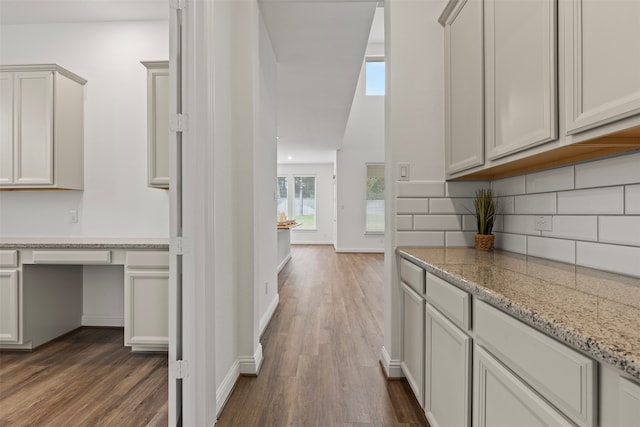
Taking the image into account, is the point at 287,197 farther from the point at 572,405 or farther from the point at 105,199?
the point at 572,405

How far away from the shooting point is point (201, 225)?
162 cm

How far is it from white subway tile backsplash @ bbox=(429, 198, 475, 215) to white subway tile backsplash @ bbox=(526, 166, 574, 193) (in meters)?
0.45

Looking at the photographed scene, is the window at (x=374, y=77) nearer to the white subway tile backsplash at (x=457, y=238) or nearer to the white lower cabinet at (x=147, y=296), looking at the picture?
the white subway tile backsplash at (x=457, y=238)

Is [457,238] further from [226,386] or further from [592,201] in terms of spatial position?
[226,386]

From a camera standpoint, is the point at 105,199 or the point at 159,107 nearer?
the point at 159,107

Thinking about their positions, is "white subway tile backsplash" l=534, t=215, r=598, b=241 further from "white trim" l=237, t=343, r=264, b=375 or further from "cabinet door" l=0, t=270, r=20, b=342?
"cabinet door" l=0, t=270, r=20, b=342

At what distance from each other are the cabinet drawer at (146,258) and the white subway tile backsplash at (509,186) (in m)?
2.39

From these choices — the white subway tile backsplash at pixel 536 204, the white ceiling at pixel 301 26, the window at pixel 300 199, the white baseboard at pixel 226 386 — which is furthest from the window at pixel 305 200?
the white subway tile backsplash at pixel 536 204

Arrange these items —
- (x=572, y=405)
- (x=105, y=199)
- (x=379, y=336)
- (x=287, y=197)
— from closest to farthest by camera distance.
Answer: (x=572, y=405) → (x=379, y=336) → (x=105, y=199) → (x=287, y=197)

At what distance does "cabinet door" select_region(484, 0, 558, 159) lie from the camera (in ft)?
3.97

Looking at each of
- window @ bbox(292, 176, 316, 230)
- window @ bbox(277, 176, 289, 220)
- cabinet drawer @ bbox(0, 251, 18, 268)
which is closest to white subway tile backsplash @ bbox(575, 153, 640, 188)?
cabinet drawer @ bbox(0, 251, 18, 268)

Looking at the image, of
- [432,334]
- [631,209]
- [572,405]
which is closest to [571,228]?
[631,209]

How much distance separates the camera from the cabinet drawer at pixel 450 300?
1186 millimetres

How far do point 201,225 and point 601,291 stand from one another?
1566mm
